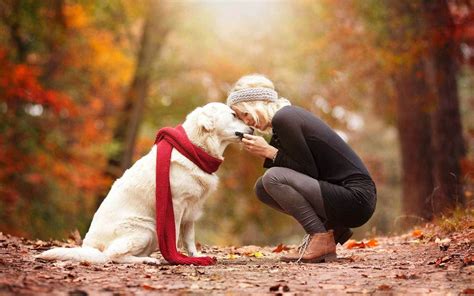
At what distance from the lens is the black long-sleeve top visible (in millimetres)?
4992

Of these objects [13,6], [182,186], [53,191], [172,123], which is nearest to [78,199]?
[53,191]

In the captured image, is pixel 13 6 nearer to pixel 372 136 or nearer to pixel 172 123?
pixel 172 123

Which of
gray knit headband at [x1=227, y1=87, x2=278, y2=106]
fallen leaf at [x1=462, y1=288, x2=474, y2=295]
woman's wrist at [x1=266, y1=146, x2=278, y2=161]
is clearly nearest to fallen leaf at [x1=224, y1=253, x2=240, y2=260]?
woman's wrist at [x1=266, y1=146, x2=278, y2=161]

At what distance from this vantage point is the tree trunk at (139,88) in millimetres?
13883

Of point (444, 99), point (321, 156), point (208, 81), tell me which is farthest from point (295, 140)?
point (208, 81)

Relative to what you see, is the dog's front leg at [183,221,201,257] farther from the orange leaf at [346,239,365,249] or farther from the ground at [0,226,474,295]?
the orange leaf at [346,239,365,249]

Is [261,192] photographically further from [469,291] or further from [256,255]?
[469,291]

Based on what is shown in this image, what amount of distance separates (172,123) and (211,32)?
8.26ft

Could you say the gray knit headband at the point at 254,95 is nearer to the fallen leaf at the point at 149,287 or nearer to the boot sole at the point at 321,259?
the boot sole at the point at 321,259

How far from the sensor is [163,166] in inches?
197

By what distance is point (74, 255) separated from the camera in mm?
4863

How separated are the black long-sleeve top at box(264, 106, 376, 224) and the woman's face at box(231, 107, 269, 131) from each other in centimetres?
16

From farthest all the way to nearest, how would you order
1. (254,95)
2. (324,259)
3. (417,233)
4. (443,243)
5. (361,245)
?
1. (417,233)
2. (361,245)
3. (443,243)
4. (254,95)
5. (324,259)

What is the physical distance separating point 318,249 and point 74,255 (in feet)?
6.62
